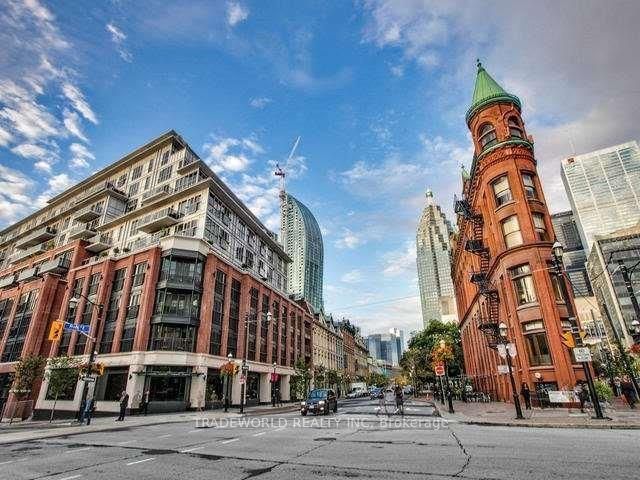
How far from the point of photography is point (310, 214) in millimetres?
195625

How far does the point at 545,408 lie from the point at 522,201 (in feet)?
49.6

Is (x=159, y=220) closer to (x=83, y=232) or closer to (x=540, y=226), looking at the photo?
(x=83, y=232)

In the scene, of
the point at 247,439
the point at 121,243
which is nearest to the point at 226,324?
the point at 121,243

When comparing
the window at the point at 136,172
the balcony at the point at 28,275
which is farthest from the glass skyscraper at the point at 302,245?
the balcony at the point at 28,275

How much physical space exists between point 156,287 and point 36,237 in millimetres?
41262

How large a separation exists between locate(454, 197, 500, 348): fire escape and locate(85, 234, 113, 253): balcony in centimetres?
4818

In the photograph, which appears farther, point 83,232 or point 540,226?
point 83,232

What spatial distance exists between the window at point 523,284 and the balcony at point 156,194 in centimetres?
4262

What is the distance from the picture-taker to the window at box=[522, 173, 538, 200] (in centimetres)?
2906

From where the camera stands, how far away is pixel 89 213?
182ft

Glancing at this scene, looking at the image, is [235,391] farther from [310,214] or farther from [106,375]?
[310,214]

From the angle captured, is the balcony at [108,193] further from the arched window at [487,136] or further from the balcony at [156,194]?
the arched window at [487,136]

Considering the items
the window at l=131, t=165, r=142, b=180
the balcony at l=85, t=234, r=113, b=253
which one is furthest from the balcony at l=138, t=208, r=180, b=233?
the window at l=131, t=165, r=142, b=180

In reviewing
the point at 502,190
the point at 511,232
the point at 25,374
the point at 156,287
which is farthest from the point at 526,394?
the point at 25,374
